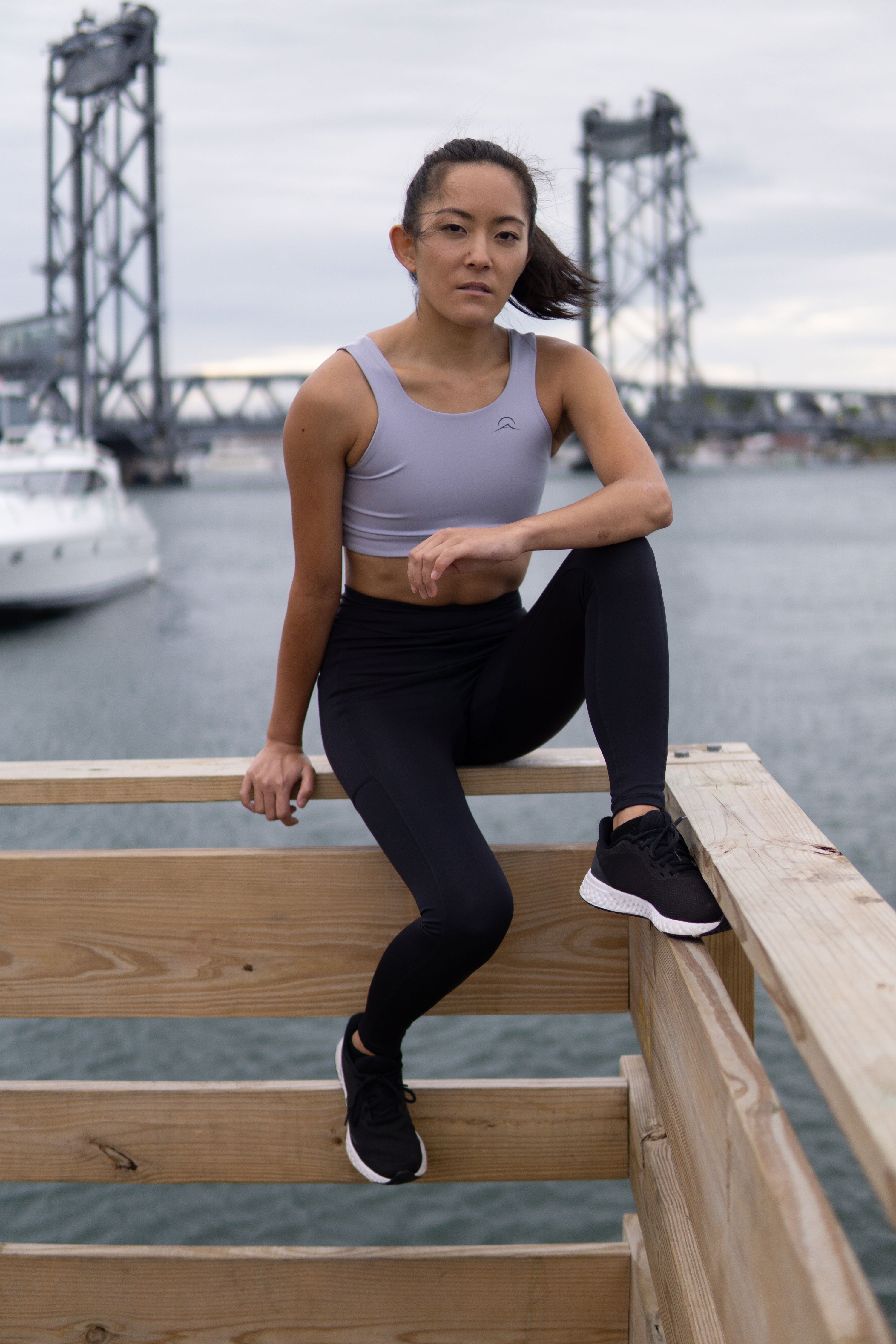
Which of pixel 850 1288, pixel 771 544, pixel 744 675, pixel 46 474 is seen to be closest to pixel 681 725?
pixel 744 675

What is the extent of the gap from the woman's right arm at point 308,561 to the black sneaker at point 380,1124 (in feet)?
0.91

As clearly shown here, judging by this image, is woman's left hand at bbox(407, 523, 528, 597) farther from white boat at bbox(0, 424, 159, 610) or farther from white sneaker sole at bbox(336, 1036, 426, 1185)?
white boat at bbox(0, 424, 159, 610)

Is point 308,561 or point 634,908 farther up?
point 308,561

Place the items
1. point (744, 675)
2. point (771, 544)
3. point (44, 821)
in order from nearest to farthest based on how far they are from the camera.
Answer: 1. point (44, 821)
2. point (744, 675)
3. point (771, 544)

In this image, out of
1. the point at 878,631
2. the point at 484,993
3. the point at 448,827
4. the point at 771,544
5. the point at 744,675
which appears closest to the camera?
the point at 448,827

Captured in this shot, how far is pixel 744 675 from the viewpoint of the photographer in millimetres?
9578

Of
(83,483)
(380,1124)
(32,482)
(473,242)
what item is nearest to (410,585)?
(473,242)

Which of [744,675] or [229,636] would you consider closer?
[744,675]

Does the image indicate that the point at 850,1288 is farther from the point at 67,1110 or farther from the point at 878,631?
the point at 878,631

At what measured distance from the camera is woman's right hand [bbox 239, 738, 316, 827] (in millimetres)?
1356

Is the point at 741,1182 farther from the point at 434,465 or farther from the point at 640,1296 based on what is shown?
the point at 434,465

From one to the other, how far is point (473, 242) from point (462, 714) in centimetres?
55

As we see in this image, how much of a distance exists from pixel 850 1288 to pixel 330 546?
3.36 feet

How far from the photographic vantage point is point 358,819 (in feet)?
16.7
